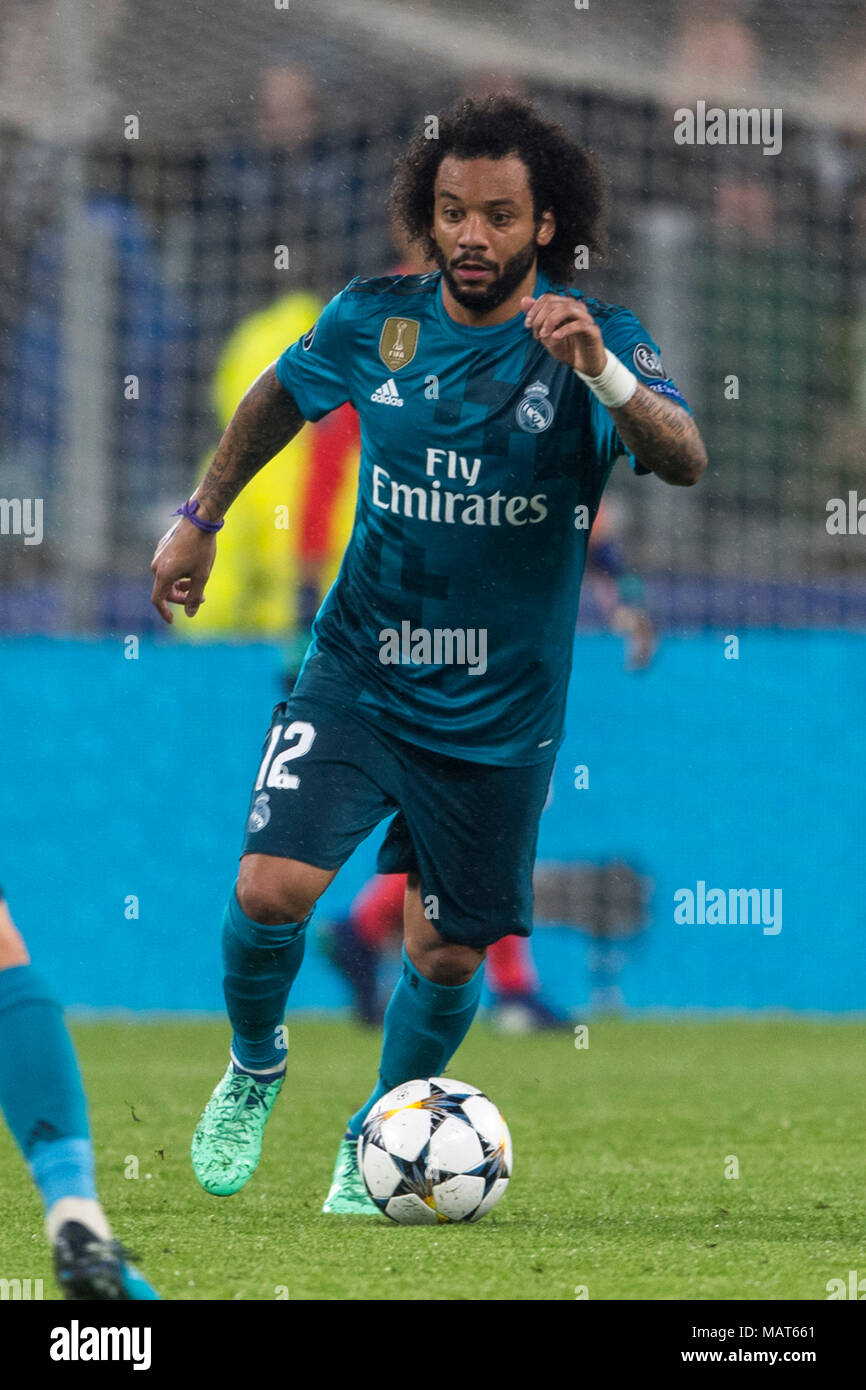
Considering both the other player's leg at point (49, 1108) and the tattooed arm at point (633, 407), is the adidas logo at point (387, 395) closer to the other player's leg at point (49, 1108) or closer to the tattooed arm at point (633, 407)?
the tattooed arm at point (633, 407)

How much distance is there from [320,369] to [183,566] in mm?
525

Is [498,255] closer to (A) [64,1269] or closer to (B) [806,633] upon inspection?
(A) [64,1269]

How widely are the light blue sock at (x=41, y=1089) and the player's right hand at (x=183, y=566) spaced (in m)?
1.65

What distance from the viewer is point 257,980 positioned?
463cm

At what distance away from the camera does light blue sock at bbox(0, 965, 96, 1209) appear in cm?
311

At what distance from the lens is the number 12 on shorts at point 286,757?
14.9 feet

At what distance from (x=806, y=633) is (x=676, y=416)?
4939 mm

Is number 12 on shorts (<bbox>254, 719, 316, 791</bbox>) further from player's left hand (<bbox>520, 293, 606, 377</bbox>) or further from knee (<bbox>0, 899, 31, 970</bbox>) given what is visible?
knee (<bbox>0, 899, 31, 970</bbox>)

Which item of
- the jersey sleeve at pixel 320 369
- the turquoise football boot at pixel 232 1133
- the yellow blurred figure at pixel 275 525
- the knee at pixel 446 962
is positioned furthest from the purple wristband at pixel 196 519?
the yellow blurred figure at pixel 275 525

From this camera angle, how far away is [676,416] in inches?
161


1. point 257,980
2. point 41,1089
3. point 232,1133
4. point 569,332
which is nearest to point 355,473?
point 257,980

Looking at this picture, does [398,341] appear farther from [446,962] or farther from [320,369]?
[446,962]

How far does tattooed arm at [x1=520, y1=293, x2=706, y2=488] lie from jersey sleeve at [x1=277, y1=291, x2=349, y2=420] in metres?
0.77

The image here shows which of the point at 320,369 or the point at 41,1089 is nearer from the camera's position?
the point at 41,1089
